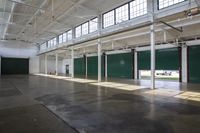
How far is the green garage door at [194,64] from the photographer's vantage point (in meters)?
13.1

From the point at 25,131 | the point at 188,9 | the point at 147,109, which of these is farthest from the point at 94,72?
the point at 25,131

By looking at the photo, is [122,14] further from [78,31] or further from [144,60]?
[78,31]

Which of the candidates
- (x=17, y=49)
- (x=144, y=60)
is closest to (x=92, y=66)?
(x=144, y=60)

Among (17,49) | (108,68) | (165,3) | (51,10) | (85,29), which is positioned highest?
(51,10)

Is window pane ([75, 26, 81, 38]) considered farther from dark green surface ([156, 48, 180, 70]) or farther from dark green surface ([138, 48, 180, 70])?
dark green surface ([156, 48, 180, 70])

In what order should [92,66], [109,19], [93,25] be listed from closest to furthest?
1. [109,19]
2. [93,25]
3. [92,66]

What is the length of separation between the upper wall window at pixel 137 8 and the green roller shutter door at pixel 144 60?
16.9ft

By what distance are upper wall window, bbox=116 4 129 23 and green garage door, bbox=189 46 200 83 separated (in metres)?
6.15

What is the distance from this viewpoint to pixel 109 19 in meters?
15.5

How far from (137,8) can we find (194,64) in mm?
6601

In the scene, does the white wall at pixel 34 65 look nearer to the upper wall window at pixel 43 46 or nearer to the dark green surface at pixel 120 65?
the upper wall window at pixel 43 46

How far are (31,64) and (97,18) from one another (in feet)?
69.6

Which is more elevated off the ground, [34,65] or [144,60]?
[144,60]

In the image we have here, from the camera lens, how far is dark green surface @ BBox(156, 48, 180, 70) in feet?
47.2
